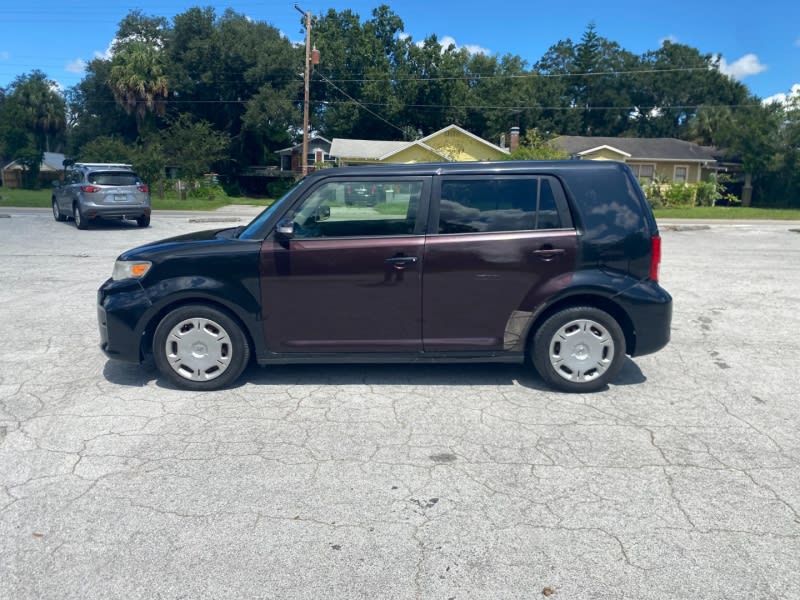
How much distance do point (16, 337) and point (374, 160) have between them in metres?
38.3

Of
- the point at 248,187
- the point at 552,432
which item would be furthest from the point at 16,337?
the point at 248,187

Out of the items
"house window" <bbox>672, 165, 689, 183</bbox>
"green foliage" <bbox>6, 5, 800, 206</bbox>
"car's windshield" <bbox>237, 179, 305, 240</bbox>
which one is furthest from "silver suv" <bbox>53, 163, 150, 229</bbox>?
"house window" <bbox>672, 165, 689, 183</bbox>

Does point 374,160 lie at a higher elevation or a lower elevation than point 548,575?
higher

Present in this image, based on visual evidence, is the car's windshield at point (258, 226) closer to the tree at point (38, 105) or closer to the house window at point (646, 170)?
the house window at point (646, 170)

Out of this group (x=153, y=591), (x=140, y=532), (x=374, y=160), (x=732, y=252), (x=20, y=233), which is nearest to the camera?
(x=153, y=591)

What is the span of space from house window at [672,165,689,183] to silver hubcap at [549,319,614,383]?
4596cm

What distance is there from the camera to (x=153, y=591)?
3.02 meters

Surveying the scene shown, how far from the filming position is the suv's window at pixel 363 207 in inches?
Result: 219

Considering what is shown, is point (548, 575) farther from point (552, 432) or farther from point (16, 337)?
point (16, 337)

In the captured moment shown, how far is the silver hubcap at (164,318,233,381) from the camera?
5547 mm

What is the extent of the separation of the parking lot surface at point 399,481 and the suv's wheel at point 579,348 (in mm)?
190

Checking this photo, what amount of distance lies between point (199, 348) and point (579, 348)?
306 cm

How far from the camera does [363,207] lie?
559cm

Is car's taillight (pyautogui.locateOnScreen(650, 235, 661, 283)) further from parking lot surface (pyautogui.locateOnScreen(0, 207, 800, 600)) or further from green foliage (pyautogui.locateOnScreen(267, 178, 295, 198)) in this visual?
green foliage (pyautogui.locateOnScreen(267, 178, 295, 198))
